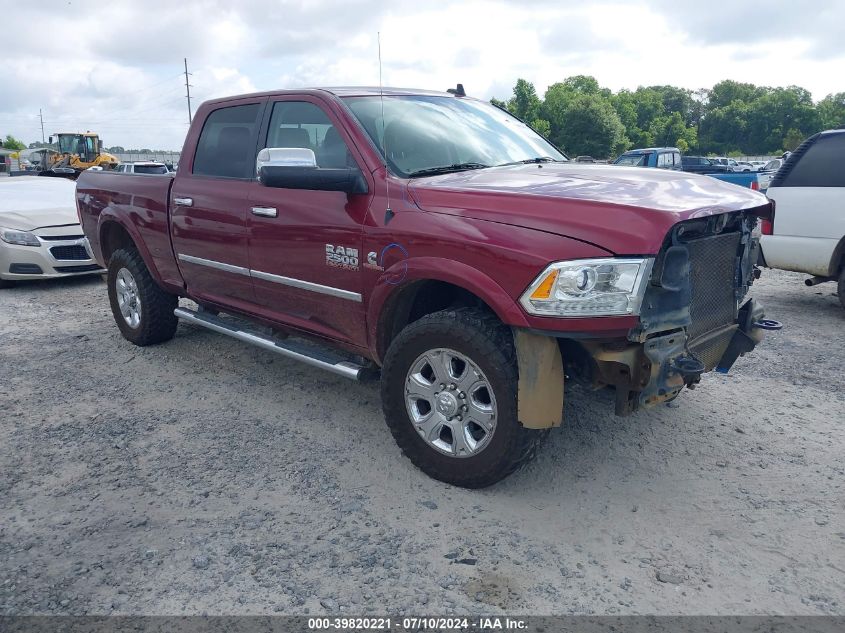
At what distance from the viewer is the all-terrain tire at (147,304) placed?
5.75m

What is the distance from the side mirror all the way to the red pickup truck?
1 cm

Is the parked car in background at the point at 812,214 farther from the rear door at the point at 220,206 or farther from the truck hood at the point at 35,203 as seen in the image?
the truck hood at the point at 35,203

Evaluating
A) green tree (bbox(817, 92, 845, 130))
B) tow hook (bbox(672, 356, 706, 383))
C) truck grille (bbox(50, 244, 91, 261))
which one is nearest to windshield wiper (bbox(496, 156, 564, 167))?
tow hook (bbox(672, 356, 706, 383))

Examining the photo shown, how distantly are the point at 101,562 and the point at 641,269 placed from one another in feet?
8.34

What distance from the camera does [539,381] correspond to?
121 inches

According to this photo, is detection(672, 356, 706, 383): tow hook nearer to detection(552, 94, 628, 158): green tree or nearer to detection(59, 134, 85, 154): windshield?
detection(59, 134, 85, 154): windshield

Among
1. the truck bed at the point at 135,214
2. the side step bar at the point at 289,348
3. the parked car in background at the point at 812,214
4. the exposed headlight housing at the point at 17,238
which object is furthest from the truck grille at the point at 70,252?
the parked car in background at the point at 812,214

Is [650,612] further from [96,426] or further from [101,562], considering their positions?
[96,426]

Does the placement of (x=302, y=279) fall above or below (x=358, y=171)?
below

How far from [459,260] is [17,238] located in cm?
765

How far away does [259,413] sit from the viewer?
14.9 ft

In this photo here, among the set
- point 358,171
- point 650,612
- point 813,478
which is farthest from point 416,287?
point 813,478

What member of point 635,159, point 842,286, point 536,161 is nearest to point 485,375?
point 536,161

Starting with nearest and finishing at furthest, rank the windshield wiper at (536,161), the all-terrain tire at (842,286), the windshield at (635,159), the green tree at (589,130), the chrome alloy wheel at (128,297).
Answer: the windshield wiper at (536,161), the chrome alloy wheel at (128,297), the all-terrain tire at (842,286), the windshield at (635,159), the green tree at (589,130)
